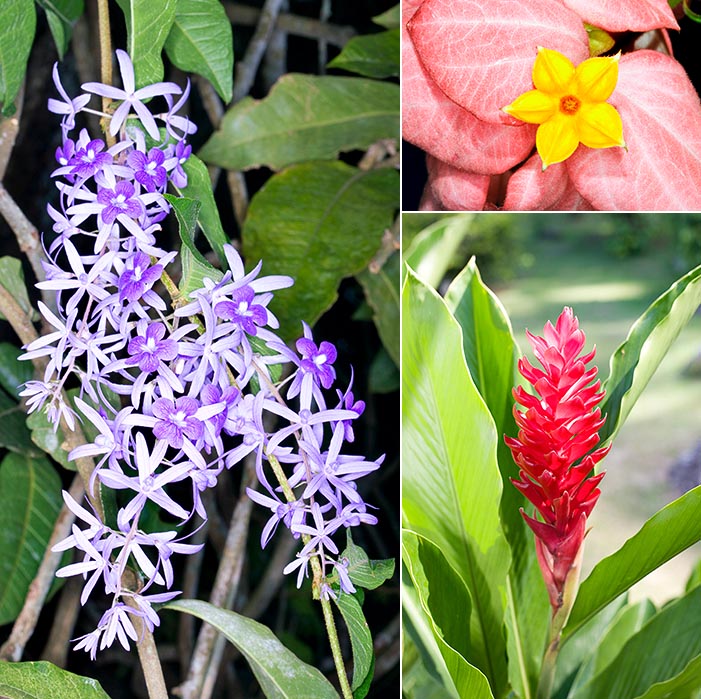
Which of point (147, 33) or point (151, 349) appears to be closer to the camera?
point (151, 349)

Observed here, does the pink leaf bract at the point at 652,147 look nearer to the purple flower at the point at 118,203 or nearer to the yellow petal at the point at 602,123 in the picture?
the yellow petal at the point at 602,123

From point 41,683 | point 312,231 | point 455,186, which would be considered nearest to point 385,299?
point 312,231

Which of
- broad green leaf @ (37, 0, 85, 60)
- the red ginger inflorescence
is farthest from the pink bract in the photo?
broad green leaf @ (37, 0, 85, 60)

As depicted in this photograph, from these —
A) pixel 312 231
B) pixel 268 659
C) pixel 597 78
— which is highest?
pixel 597 78

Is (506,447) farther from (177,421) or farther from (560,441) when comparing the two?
(177,421)

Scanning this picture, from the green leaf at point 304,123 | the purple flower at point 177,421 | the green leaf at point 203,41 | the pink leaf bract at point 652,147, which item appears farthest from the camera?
the green leaf at point 304,123

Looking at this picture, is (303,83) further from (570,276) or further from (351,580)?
(351,580)

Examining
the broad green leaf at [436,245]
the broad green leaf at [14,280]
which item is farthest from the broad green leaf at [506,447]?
the broad green leaf at [14,280]
